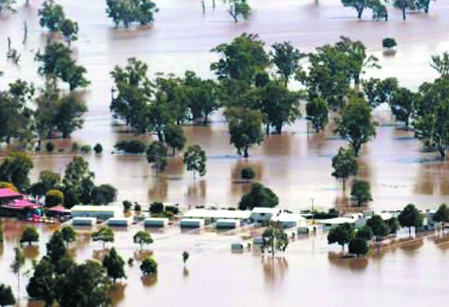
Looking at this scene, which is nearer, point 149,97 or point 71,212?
point 71,212

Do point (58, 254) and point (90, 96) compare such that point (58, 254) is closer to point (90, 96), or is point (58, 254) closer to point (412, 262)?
point (412, 262)

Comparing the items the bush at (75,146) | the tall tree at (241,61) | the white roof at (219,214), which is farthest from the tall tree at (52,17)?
the white roof at (219,214)

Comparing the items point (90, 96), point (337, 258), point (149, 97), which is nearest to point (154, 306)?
point (337, 258)

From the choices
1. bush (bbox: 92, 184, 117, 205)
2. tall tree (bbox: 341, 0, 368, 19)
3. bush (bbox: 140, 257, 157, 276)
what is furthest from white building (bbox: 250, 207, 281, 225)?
tall tree (bbox: 341, 0, 368, 19)

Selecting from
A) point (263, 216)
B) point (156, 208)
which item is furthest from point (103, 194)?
point (263, 216)

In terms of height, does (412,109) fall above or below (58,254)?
above

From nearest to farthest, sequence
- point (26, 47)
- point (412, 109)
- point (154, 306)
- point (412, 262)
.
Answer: point (154, 306), point (412, 262), point (412, 109), point (26, 47)

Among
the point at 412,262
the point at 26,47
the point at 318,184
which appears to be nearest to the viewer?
the point at 412,262

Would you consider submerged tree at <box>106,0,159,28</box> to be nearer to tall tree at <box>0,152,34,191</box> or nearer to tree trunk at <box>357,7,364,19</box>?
tree trunk at <box>357,7,364,19</box>
